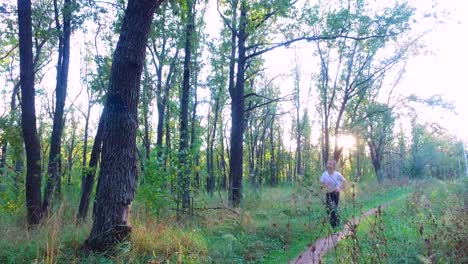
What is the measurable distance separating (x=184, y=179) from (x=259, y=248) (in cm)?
258

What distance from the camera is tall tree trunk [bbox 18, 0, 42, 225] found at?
839cm

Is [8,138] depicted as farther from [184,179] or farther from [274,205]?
[274,205]

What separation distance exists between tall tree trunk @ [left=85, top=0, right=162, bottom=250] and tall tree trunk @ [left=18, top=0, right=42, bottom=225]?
357cm

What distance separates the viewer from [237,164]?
14062 mm

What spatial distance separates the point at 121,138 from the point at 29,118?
4.00m

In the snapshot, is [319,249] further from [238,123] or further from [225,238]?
[238,123]

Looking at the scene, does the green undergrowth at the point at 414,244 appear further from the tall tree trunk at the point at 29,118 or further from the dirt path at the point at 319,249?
the tall tree trunk at the point at 29,118

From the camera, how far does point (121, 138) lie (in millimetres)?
5836

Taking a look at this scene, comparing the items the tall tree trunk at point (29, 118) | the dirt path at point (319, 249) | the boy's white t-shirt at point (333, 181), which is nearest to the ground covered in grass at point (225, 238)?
the dirt path at point (319, 249)

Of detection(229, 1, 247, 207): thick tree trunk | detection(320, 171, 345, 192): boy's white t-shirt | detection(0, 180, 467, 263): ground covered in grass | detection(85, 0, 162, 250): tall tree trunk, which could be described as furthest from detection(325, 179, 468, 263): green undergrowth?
detection(229, 1, 247, 207): thick tree trunk

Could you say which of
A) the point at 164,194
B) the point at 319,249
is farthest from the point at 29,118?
the point at 319,249

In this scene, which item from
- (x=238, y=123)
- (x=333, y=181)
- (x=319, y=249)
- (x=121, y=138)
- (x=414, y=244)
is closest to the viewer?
(x=414, y=244)

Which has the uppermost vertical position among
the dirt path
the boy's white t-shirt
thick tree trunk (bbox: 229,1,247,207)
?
thick tree trunk (bbox: 229,1,247,207)

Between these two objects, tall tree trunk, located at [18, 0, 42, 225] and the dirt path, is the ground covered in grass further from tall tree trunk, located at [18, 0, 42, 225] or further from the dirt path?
tall tree trunk, located at [18, 0, 42, 225]
